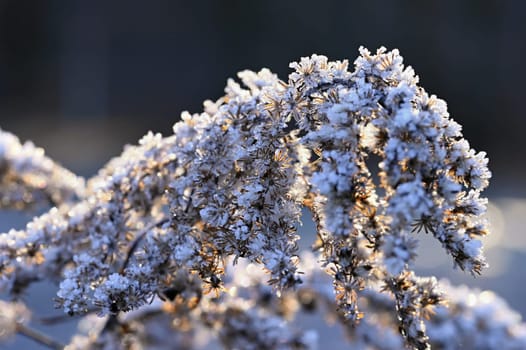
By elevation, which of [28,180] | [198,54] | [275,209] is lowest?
[275,209]

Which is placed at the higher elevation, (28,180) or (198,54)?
(198,54)

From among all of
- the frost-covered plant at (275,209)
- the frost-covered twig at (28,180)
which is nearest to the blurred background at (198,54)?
the frost-covered twig at (28,180)

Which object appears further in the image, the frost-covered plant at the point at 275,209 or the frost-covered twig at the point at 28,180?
the frost-covered twig at the point at 28,180

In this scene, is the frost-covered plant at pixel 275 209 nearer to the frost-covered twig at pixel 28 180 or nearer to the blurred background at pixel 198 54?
the frost-covered twig at pixel 28 180

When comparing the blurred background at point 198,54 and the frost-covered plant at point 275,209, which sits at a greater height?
the blurred background at point 198,54

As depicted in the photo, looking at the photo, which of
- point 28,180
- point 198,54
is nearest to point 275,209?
point 28,180

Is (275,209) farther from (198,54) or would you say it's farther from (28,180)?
(198,54)

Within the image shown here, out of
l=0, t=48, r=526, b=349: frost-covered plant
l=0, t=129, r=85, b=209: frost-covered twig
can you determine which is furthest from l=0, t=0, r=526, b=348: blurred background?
l=0, t=48, r=526, b=349: frost-covered plant

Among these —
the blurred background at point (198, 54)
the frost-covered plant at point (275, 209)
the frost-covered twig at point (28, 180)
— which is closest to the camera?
the frost-covered plant at point (275, 209)

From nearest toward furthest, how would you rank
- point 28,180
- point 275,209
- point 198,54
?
point 275,209, point 28,180, point 198,54
